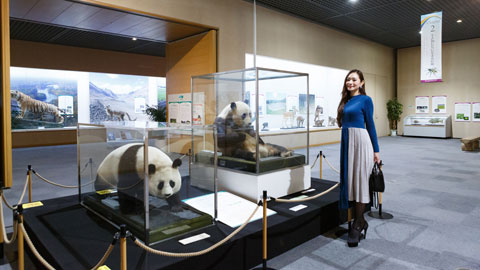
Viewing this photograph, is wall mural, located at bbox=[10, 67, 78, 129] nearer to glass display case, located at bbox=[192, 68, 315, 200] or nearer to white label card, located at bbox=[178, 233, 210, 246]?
glass display case, located at bbox=[192, 68, 315, 200]

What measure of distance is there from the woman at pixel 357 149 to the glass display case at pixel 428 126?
13333 millimetres

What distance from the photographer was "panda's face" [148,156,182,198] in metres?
A: 2.55

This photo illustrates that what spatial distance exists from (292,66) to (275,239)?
8016mm

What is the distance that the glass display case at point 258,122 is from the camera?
152 inches

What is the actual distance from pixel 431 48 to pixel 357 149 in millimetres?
6596

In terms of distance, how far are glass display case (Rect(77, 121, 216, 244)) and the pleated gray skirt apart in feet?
4.58

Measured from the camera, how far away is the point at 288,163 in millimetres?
4195

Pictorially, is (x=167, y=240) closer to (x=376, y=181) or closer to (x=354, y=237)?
(x=354, y=237)

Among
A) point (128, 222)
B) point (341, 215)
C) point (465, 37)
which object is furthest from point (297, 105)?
point (465, 37)

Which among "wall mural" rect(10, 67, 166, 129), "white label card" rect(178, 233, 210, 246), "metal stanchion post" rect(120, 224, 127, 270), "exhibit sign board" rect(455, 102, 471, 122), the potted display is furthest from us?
the potted display

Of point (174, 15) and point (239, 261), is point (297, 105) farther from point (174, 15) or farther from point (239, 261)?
point (174, 15)

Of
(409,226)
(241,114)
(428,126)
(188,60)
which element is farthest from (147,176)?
(428,126)

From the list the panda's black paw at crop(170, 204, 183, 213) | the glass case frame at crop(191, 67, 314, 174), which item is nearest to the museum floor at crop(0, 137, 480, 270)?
the panda's black paw at crop(170, 204, 183, 213)

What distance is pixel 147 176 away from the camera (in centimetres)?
243
